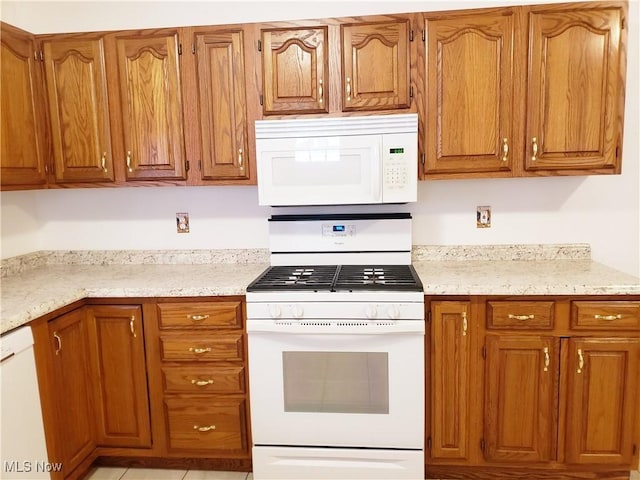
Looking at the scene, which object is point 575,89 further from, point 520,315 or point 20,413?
point 20,413

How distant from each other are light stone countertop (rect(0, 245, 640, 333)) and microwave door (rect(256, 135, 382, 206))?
1.48 feet

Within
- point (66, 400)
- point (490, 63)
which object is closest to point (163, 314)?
point (66, 400)

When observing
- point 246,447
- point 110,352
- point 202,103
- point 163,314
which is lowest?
point 246,447

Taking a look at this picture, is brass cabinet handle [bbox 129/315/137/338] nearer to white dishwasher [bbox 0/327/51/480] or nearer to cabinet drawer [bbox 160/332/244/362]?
cabinet drawer [bbox 160/332/244/362]

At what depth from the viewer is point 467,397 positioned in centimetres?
194

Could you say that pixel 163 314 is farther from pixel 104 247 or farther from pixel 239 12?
pixel 239 12

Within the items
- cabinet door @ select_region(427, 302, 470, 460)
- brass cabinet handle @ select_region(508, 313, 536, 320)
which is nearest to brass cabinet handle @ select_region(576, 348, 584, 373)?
brass cabinet handle @ select_region(508, 313, 536, 320)

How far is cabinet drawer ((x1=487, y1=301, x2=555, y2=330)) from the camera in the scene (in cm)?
186

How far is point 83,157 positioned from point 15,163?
0.29m

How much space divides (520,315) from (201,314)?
1389 mm

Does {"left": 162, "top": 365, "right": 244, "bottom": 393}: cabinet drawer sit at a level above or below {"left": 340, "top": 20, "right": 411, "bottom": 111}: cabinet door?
below

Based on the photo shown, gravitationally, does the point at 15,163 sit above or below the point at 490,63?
below

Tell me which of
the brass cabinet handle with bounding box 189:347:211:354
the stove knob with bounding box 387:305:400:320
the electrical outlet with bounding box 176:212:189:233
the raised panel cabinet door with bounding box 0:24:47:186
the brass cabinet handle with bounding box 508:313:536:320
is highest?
the raised panel cabinet door with bounding box 0:24:47:186

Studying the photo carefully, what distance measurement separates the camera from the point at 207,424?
2.06 m
